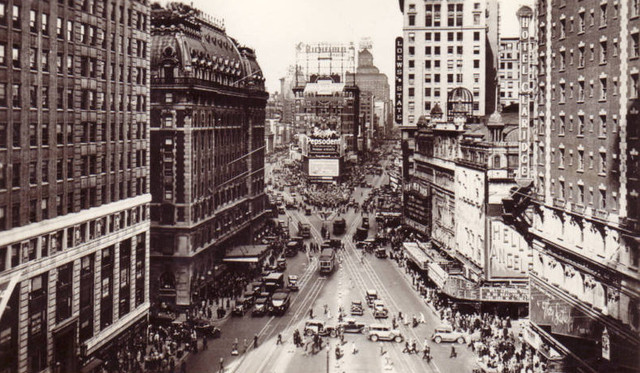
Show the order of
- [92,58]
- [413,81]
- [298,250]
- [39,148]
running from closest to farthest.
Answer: [39,148], [92,58], [298,250], [413,81]

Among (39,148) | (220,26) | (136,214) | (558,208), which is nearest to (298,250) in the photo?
(220,26)

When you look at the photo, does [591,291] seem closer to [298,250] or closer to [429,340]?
[429,340]

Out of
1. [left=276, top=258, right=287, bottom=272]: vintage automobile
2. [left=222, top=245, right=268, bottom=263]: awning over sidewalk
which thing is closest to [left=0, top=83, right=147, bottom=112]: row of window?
[left=222, top=245, right=268, bottom=263]: awning over sidewalk

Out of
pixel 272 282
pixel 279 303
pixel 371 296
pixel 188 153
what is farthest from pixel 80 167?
pixel 371 296

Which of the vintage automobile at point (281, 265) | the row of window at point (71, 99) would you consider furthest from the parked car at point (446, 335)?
the row of window at point (71, 99)

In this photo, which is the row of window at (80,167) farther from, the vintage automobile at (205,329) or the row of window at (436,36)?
the row of window at (436,36)

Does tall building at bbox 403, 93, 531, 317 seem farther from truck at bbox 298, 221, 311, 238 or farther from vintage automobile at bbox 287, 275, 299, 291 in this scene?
truck at bbox 298, 221, 311, 238
